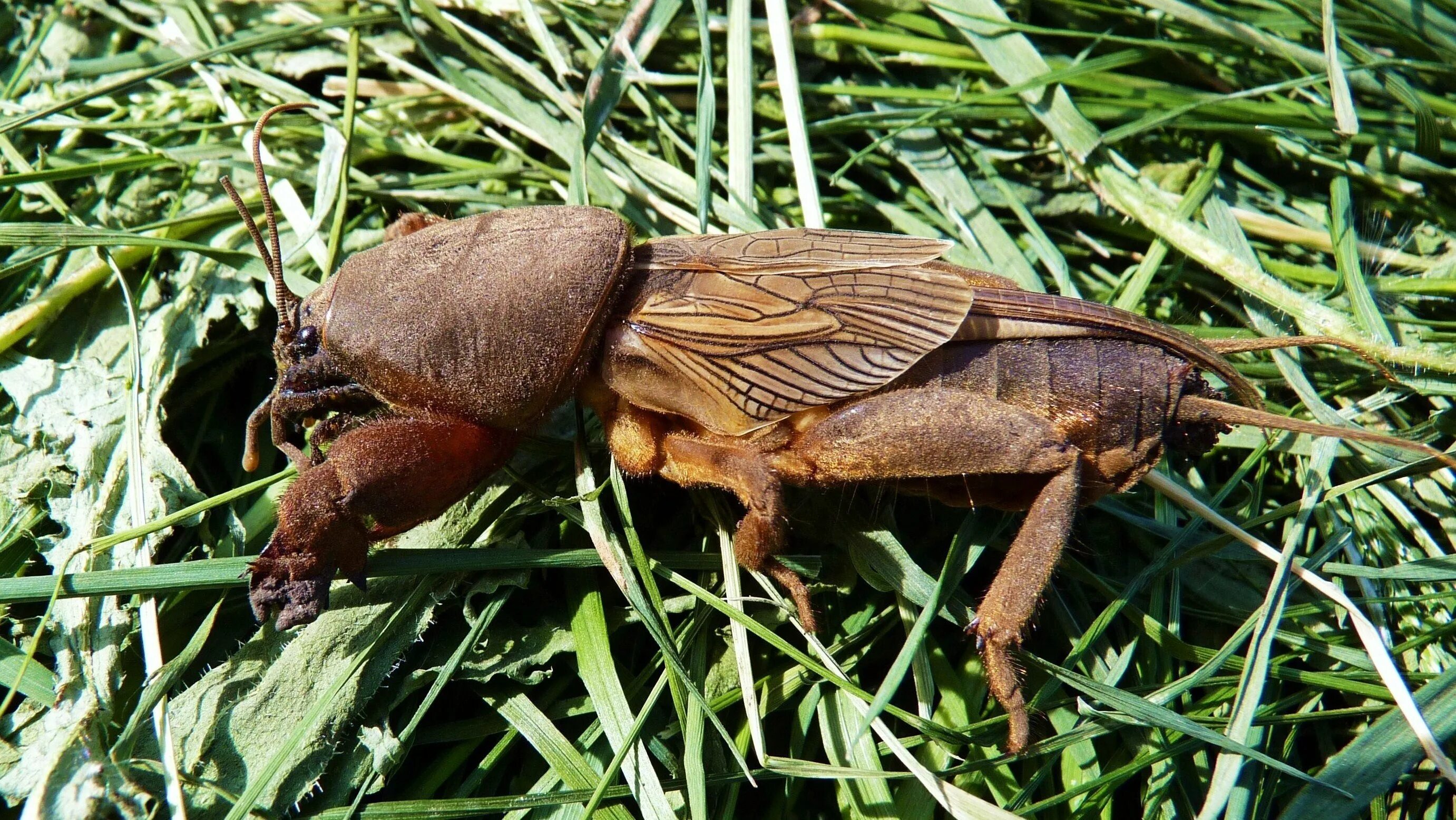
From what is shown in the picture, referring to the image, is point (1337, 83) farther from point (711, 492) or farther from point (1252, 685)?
point (711, 492)

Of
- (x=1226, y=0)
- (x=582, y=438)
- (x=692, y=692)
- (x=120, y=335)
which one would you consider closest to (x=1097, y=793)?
(x=692, y=692)

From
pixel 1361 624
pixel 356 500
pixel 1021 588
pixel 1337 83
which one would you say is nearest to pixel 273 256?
pixel 356 500

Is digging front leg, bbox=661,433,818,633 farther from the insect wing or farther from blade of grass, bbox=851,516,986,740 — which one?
blade of grass, bbox=851,516,986,740

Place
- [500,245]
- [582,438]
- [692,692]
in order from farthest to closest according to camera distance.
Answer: [582,438] < [500,245] < [692,692]

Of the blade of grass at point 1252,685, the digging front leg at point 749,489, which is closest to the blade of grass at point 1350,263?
the blade of grass at point 1252,685

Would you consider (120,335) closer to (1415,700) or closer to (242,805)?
(242,805)

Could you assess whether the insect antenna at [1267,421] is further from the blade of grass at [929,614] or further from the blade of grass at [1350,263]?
the blade of grass at [929,614]
